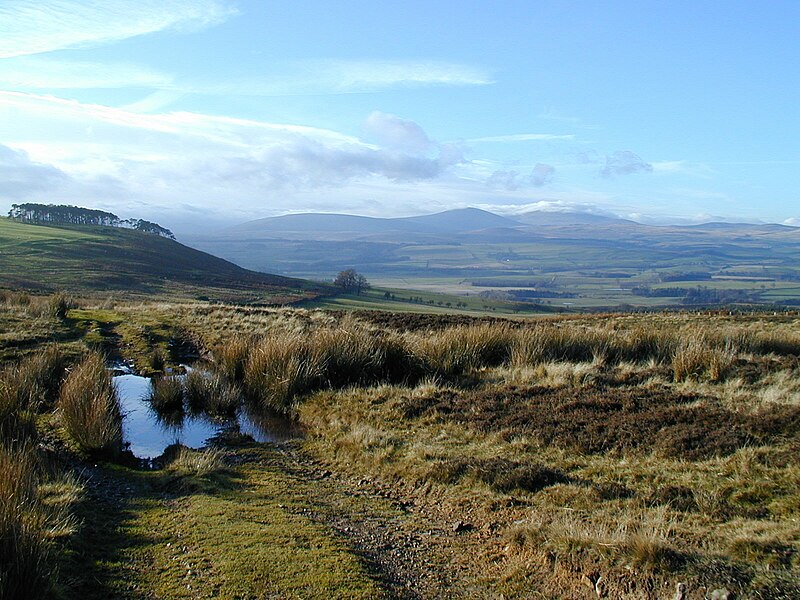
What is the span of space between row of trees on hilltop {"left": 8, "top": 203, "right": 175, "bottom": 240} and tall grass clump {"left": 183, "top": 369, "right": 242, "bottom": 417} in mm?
95904

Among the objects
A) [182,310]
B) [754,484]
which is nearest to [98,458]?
[754,484]

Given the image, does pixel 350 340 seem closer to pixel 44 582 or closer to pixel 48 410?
pixel 48 410

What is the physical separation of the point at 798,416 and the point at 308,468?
20.5ft

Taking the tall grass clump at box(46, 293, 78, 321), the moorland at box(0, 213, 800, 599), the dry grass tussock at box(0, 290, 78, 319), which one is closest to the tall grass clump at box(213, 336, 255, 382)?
the moorland at box(0, 213, 800, 599)

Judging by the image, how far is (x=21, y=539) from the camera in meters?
4.26

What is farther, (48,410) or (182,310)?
(182,310)

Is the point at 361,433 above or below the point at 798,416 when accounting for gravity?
below

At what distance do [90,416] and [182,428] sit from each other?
7.53 feet

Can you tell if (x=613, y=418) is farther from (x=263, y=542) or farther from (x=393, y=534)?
(x=263, y=542)

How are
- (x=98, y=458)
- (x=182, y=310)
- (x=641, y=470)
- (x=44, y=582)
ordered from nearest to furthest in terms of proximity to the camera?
(x=44, y=582) < (x=641, y=470) < (x=98, y=458) < (x=182, y=310)

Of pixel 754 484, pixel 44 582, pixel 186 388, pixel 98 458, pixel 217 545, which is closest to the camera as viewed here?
pixel 44 582

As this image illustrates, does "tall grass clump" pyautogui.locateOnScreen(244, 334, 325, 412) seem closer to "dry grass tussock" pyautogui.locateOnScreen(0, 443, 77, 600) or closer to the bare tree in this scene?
"dry grass tussock" pyautogui.locateOnScreen(0, 443, 77, 600)

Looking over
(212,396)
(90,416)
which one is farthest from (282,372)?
(90,416)

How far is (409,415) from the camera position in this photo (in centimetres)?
1005
